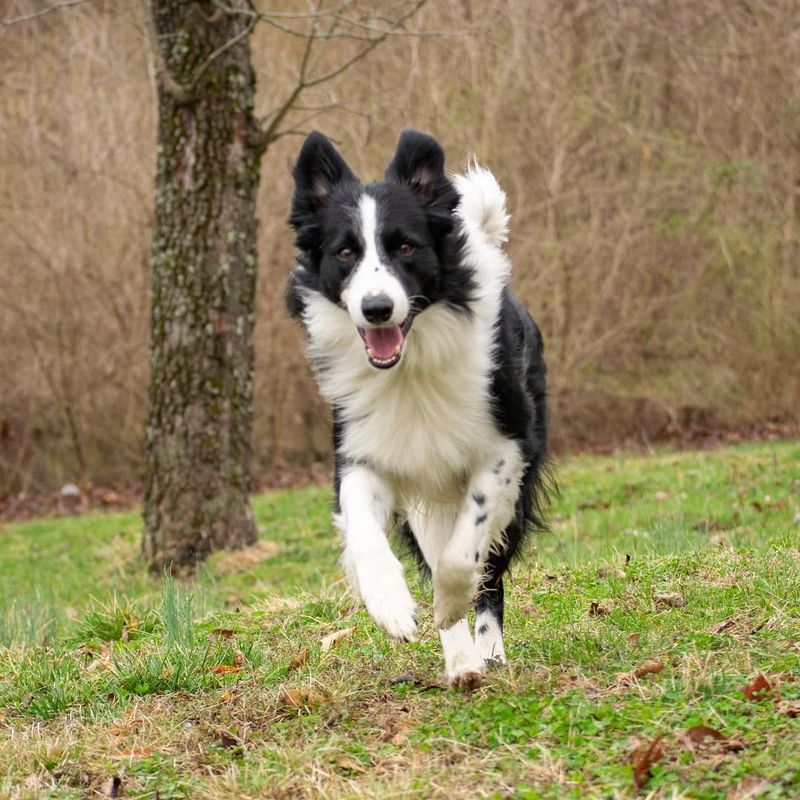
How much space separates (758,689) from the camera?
3.37 meters

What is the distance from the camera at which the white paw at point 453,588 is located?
154 inches

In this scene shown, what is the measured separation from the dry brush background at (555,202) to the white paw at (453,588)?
1221 centimetres

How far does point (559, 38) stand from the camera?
53.4 feet

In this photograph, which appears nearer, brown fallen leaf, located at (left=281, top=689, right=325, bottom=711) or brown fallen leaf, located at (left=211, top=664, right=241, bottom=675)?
brown fallen leaf, located at (left=281, top=689, right=325, bottom=711)

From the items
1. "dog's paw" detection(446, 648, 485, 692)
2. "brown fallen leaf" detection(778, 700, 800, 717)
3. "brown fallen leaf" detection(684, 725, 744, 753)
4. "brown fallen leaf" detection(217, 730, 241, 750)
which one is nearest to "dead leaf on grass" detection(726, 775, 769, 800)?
"brown fallen leaf" detection(684, 725, 744, 753)

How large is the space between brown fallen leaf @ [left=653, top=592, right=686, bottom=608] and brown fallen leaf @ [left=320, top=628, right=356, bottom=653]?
4.10 feet

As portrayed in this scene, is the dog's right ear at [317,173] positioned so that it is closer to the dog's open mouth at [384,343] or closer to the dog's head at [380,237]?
the dog's head at [380,237]

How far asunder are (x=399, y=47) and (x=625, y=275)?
451cm

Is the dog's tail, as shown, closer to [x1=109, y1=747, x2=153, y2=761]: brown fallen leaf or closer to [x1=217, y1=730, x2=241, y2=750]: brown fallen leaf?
[x1=217, y1=730, x2=241, y2=750]: brown fallen leaf

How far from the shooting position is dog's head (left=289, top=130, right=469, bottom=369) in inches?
156

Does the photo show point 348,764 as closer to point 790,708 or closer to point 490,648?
point 490,648

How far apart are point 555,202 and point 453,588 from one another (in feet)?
42.1

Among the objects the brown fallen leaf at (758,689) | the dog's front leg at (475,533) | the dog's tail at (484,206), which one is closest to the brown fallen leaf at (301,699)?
the dog's front leg at (475,533)

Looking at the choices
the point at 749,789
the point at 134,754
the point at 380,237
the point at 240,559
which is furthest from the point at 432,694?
the point at 240,559
